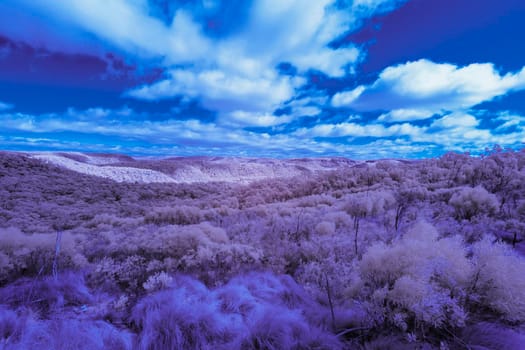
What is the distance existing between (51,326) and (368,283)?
140 inches

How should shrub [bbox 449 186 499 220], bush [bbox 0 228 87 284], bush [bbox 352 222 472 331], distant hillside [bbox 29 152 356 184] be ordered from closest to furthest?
bush [bbox 352 222 472 331]
bush [bbox 0 228 87 284]
shrub [bbox 449 186 499 220]
distant hillside [bbox 29 152 356 184]

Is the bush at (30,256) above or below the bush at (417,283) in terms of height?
below

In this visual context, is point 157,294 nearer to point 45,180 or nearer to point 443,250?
point 443,250

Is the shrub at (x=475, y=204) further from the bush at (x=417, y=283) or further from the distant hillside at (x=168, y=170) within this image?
the distant hillside at (x=168, y=170)

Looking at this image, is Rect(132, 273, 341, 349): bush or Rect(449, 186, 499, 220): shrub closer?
Rect(132, 273, 341, 349): bush

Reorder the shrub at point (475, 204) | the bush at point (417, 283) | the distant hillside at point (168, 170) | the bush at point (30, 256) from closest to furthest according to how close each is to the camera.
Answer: the bush at point (417, 283)
the bush at point (30, 256)
the shrub at point (475, 204)
the distant hillside at point (168, 170)

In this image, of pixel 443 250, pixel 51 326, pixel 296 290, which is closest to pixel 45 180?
pixel 51 326

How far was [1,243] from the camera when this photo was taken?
14.0 feet

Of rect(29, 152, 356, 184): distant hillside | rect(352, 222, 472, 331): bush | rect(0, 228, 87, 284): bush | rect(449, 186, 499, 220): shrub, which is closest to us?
rect(352, 222, 472, 331): bush

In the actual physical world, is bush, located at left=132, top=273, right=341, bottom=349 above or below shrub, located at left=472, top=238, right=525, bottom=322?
below

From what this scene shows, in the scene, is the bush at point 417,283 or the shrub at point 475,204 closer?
the bush at point 417,283

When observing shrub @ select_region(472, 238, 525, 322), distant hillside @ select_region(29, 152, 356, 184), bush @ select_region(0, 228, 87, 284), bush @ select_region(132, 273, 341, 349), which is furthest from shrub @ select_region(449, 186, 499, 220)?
distant hillside @ select_region(29, 152, 356, 184)

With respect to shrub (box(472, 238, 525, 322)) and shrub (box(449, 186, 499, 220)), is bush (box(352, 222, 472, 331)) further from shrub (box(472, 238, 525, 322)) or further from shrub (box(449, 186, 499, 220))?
shrub (box(449, 186, 499, 220))

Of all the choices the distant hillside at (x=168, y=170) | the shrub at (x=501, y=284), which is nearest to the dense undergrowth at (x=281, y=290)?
the shrub at (x=501, y=284)
